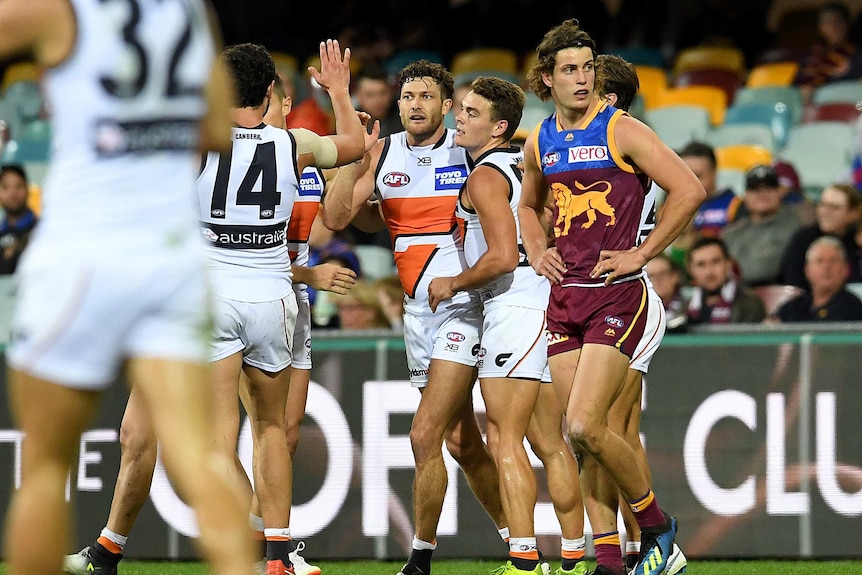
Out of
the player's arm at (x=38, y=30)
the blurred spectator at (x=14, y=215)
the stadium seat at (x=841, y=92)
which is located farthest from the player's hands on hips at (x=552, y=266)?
the stadium seat at (x=841, y=92)

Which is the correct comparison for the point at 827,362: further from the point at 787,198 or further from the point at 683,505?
the point at 787,198

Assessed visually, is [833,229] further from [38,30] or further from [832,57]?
[38,30]

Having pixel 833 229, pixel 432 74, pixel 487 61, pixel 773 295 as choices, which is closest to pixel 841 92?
pixel 487 61

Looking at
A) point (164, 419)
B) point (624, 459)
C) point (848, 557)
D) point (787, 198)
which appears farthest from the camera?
point (787, 198)

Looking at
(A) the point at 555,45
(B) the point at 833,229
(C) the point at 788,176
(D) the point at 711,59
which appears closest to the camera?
(A) the point at 555,45

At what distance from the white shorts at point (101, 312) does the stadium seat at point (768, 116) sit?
36.9 ft

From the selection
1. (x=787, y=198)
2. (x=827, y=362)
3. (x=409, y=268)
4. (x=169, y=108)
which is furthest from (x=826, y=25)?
(x=169, y=108)

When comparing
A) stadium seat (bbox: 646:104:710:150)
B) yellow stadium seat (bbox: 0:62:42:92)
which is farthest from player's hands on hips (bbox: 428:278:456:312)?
yellow stadium seat (bbox: 0:62:42:92)

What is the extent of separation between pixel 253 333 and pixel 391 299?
3263 mm

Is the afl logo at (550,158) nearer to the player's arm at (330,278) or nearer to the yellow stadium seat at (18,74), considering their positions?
the player's arm at (330,278)

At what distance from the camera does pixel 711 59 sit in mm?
15328

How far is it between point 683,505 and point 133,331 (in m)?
5.20

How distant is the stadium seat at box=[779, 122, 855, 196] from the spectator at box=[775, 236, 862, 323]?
12.0 feet

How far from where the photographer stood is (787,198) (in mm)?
10633
